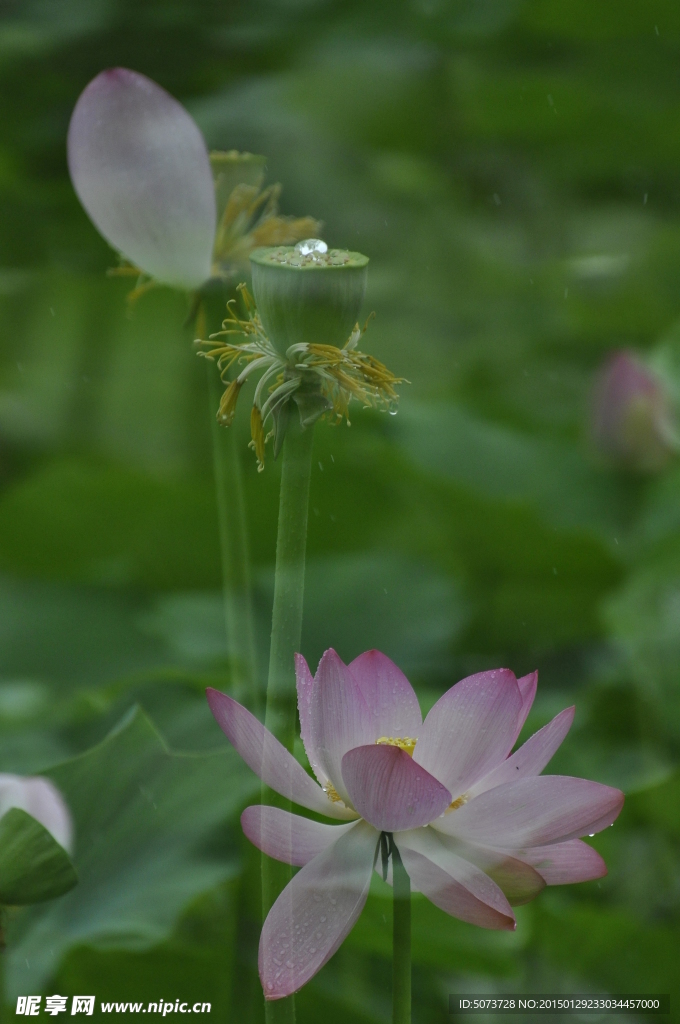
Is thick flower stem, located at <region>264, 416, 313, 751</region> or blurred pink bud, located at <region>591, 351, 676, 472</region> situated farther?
blurred pink bud, located at <region>591, 351, 676, 472</region>

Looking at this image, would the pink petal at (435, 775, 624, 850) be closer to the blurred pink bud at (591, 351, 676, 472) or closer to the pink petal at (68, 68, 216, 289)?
the pink petal at (68, 68, 216, 289)

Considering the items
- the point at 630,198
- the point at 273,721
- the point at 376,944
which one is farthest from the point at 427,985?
the point at 630,198

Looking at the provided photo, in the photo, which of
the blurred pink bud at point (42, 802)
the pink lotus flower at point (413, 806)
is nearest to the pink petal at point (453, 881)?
the pink lotus flower at point (413, 806)

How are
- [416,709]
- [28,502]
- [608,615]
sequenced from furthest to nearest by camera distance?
[608,615]
[28,502]
[416,709]

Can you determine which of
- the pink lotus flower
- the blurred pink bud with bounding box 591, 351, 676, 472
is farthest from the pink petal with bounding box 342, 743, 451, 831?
the blurred pink bud with bounding box 591, 351, 676, 472

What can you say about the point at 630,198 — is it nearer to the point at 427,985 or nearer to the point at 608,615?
the point at 608,615

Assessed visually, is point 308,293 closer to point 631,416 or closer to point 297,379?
point 297,379
